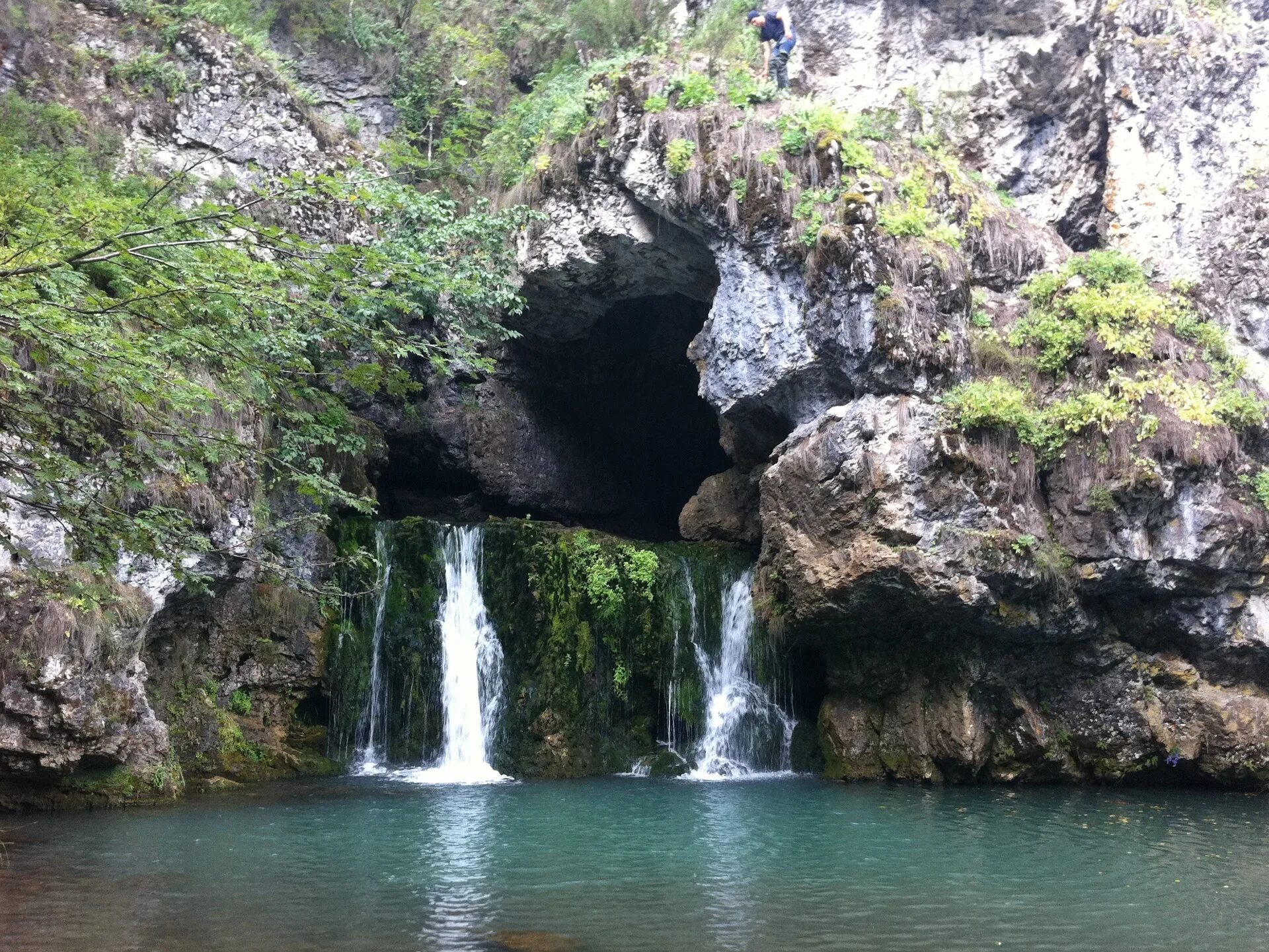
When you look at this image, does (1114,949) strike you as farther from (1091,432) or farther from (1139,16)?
(1139,16)

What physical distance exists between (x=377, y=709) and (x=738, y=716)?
16.7 feet

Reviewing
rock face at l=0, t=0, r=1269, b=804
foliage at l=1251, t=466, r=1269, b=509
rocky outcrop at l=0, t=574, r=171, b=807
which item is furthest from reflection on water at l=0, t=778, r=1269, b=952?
foliage at l=1251, t=466, r=1269, b=509

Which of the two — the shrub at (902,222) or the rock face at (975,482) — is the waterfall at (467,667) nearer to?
the rock face at (975,482)

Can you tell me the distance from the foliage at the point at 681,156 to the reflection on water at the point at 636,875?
872cm

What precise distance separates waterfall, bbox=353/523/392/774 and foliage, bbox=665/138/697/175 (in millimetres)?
6999

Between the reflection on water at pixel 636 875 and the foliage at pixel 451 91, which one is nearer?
the reflection on water at pixel 636 875

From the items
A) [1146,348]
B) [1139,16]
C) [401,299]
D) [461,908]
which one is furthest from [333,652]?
[1139,16]

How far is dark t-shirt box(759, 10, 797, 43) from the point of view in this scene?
1652 cm

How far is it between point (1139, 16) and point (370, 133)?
13936 mm

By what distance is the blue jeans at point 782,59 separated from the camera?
16719mm

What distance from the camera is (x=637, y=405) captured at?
21.5 metres

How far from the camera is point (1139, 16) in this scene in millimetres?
17219

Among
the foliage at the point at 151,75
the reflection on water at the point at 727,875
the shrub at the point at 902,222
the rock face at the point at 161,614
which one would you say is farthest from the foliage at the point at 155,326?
the foliage at the point at 151,75

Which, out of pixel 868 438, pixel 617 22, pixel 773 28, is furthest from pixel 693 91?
pixel 868 438
